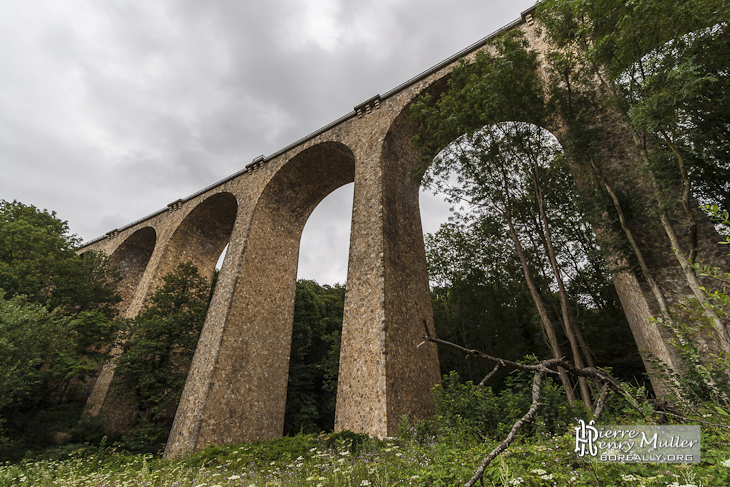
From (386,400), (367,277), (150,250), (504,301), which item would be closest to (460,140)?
(367,277)

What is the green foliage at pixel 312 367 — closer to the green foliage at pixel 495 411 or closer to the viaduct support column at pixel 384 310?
the viaduct support column at pixel 384 310

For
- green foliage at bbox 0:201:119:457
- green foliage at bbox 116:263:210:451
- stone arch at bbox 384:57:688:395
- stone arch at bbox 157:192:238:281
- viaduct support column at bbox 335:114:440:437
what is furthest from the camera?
Result: stone arch at bbox 157:192:238:281

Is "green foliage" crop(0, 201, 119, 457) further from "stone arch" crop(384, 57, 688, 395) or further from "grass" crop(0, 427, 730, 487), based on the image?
"stone arch" crop(384, 57, 688, 395)

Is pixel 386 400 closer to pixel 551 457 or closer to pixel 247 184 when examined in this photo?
pixel 551 457

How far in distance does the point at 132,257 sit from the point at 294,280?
14.7 metres

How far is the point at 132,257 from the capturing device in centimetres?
2278

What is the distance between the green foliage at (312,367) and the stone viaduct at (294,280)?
14.3 feet

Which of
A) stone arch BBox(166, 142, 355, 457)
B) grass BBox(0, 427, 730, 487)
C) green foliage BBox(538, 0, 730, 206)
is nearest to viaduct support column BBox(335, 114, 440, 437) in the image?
grass BBox(0, 427, 730, 487)

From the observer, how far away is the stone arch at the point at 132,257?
21.6 metres

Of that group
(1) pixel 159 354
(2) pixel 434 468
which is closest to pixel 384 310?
(2) pixel 434 468

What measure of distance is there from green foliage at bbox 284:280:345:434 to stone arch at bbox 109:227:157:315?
36.7ft

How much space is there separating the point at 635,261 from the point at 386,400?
6.54 m

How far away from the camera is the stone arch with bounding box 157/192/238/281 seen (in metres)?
18.5

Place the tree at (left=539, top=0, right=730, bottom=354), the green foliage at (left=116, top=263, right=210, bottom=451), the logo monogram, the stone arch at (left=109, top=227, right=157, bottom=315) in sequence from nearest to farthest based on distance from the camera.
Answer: the logo monogram
the tree at (left=539, top=0, right=730, bottom=354)
the green foliage at (left=116, top=263, right=210, bottom=451)
the stone arch at (left=109, top=227, right=157, bottom=315)
